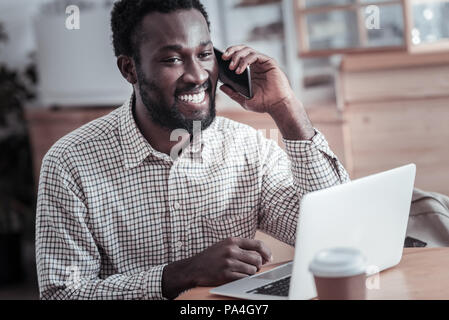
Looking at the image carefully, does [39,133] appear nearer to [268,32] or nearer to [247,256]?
[268,32]

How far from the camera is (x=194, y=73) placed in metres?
1.20

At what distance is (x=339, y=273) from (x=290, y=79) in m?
1.79

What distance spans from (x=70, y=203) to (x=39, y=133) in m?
1.61

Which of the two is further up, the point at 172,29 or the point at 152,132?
the point at 172,29

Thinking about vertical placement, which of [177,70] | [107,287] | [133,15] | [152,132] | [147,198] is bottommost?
[107,287]

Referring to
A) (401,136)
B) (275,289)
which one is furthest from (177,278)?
(401,136)

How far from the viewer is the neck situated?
4.03 feet

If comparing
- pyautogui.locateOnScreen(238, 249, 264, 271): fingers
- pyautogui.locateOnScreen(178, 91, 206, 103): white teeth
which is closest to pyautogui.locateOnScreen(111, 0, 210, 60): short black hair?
pyautogui.locateOnScreen(178, 91, 206, 103): white teeth

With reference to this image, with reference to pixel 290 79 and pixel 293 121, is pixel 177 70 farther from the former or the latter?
pixel 290 79

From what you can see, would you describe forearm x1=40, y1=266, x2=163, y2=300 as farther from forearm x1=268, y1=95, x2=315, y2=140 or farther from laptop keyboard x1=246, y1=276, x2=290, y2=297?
forearm x1=268, y1=95, x2=315, y2=140

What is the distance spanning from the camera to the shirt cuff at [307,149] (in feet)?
3.78

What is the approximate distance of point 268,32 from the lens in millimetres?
2496

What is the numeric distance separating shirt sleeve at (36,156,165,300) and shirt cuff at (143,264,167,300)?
21mm

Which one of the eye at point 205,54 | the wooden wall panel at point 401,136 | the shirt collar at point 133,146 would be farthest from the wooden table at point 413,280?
the wooden wall panel at point 401,136
